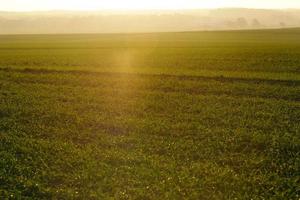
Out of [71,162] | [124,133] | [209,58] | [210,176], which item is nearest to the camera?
[210,176]

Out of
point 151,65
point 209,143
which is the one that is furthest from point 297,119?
point 151,65

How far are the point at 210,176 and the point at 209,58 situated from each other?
32363 mm

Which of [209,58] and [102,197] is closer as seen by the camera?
[102,197]

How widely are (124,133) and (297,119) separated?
963cm

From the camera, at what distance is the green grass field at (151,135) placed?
13914 millimetres

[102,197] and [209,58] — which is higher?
[209,58]

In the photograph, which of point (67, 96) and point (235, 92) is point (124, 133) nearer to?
point (67, 96)

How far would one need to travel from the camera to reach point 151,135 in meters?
19.0

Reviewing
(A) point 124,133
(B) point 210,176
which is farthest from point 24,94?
(B) point 210,176

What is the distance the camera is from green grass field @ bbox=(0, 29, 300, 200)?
45.6 feet

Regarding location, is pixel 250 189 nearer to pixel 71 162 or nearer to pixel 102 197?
pixel 102 197

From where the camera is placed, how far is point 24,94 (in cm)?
2794

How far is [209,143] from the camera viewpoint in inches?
698

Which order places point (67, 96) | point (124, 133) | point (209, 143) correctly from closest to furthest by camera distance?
point (209, 143) → point (124, 133) → point (67, 96)
